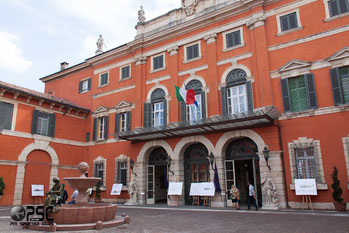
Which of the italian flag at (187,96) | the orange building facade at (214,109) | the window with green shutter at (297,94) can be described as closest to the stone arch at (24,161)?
the orange building facade at (214,109)

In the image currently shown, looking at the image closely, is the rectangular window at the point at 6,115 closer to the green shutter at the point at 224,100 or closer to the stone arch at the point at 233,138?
the stone arch at the point at 233,138

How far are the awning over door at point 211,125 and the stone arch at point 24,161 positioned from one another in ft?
19.2

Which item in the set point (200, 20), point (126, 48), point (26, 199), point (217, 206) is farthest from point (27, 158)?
point (200, 20)

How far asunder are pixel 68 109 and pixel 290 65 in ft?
53.3

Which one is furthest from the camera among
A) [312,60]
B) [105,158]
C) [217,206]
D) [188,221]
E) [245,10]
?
[105,158]

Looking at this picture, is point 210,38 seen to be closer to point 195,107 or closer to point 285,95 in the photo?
point 195,107

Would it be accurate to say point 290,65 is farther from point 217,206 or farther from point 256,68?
point 217,206

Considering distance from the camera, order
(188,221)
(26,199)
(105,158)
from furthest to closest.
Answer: (105,158) < (26,199) < (188,221)

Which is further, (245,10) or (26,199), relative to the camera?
(26,199)

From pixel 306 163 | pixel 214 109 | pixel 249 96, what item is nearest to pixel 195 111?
pixel 214 109

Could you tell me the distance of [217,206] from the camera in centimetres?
1599

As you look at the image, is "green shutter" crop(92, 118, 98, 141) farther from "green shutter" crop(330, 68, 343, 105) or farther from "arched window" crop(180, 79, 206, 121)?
"green shutter" crop(330, 68, 343, 105)

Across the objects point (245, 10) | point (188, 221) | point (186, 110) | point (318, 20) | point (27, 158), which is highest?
point (245, 10)

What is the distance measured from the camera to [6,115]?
18.3 meters
